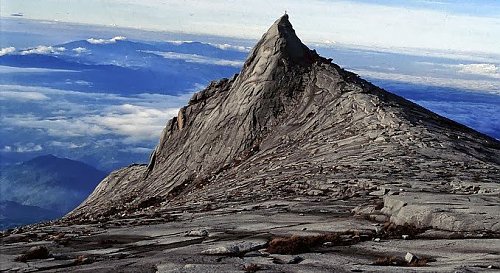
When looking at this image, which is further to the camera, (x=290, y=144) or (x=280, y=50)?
(x=280, y=50)

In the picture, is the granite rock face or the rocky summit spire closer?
the granite rock face

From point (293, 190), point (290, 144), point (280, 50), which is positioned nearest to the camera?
point (293, 190)

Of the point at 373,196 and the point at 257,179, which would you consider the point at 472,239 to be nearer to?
the point at 373,196

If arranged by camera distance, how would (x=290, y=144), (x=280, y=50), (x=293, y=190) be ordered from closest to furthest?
1. (x=293, y=190)
2. (x=290, y=144)
3. (x=280, y=50)

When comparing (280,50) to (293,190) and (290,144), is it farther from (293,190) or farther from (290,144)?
(293,190)

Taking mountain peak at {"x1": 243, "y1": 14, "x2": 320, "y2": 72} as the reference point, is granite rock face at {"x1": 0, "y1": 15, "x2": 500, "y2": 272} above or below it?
below

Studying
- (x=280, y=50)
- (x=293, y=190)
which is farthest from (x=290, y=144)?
(x=293, y=190)

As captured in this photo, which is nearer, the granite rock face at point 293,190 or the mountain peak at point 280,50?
the granite rock face at point 293,190

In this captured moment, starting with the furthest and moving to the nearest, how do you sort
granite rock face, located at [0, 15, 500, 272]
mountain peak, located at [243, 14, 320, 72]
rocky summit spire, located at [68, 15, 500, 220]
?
mountain peak, located at [243, 14, 320, 72] < rocky summit spire, located at [68, 15, 500, 220] < granite rock face, located at [0, 15, 500, 272]
